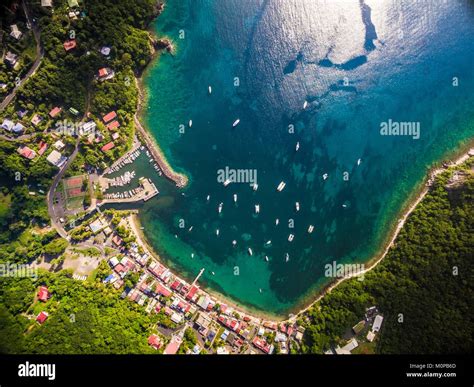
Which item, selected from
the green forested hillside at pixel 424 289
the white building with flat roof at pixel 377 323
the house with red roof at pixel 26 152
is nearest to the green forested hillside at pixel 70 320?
the house with red roof at pixel 26 152

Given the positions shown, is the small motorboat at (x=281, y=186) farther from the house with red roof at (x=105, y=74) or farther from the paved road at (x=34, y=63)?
the paved road at (x=34, y=63)

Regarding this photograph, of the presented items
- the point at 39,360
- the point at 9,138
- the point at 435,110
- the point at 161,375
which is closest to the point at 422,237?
the point at 435,110

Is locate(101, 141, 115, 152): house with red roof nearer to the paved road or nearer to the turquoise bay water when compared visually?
the turquoise bay water

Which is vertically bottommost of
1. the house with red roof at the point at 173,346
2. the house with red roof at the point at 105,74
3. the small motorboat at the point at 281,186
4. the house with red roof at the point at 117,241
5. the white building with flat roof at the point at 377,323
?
the house with red roof at the point at 173,346

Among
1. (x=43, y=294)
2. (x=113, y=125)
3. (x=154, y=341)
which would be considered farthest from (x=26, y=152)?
(x=154, y=341)

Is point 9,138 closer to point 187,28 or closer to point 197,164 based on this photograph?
point 197,164

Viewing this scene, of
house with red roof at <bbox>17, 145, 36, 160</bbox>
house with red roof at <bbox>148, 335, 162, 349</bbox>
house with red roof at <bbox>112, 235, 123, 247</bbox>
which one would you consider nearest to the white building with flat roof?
house with red roof at <bbox>148, 335, 162, 349</bbox>
